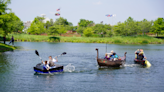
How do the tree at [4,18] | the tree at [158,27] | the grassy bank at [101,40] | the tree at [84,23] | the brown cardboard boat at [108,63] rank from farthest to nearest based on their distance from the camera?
the tree at [84,23] → the tree at [158,27] → the grassy bank at [101,40] → the tree at [4,18] → the brown cardboard boat at [108,63]

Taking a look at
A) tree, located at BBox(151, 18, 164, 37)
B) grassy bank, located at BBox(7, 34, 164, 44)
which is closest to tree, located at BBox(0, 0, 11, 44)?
grassy bank, located at BBox(7, 34, 164, 44)

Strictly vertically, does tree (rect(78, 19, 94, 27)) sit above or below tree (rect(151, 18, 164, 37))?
above

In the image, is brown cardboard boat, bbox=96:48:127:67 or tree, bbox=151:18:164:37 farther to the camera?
tree, bbox=151:18:164:37

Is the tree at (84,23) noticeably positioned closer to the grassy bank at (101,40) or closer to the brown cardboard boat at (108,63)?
the grassy bank at (101,40)

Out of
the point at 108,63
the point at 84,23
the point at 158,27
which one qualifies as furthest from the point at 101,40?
the point at 108,63

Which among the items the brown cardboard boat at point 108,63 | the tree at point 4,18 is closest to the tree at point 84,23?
the tree at point 4,18

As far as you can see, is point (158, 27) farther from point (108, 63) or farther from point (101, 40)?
point (108, 63)

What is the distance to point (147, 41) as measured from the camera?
302 ft

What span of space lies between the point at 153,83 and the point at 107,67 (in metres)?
7.91

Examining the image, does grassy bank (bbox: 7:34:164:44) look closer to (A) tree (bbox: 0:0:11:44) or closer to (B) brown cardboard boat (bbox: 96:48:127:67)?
(A) tree (bbox: 0:0:11:44)

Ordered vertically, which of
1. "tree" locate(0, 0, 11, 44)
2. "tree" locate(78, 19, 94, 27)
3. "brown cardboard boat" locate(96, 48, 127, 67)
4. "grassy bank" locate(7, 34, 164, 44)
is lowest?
"brown cardboard boat" locate(96, 48, 127, 67)

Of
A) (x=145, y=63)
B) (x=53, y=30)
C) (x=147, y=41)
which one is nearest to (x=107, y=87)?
(x=145, y=63)

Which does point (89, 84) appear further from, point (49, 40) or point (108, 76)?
point (49, 40)

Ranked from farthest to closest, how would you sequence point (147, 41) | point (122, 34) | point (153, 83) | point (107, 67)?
point (122, 34) → point (147, 41) → point (107, 67) → point (153, 83)
